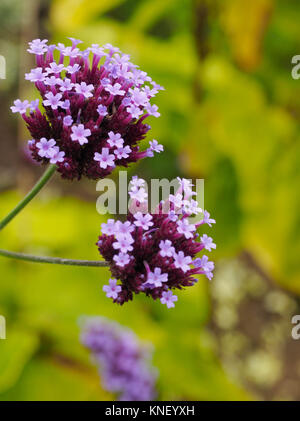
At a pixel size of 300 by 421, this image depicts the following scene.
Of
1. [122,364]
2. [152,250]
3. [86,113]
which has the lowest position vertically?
[122,364]

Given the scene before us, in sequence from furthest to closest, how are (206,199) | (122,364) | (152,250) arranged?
1. (206,199)
2. (122,364)
3. (152,250)

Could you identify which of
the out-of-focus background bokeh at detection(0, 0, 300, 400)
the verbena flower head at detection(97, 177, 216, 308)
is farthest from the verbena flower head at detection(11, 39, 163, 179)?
the out-of-focus background bokeh at detection(0, 0, 300, 400)

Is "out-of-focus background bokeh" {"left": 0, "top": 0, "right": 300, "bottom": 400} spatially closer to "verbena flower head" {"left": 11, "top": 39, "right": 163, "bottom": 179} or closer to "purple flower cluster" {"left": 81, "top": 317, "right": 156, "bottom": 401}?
"purple flower cluster" {"left": 81, "top": 317, "right": 156, "bottom": 401}

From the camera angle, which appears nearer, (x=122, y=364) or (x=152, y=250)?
(x=152, y=250)

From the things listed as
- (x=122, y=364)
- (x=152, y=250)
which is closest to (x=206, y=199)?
(x=122, y=364)

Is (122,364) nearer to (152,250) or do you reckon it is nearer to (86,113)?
(152,250)

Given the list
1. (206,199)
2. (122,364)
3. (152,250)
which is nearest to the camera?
(152,250)
